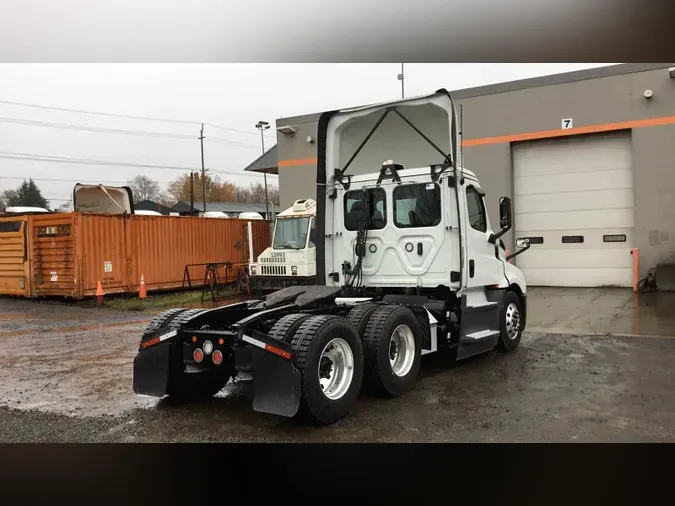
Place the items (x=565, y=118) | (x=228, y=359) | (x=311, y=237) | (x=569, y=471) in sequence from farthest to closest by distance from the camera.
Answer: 1. (x=565, y=118)
2. (x=311, y=237)
3. (x=228, y=359)
4. (x=569, y=471)

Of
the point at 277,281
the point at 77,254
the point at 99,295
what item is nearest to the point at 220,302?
the point at 277,281

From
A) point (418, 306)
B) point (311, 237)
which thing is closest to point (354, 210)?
point (418, 306)

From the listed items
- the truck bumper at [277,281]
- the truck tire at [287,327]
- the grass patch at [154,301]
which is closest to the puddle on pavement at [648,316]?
the truck tire at [287,327]

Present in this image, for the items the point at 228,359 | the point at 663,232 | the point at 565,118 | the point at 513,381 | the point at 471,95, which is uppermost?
the point at 471,95

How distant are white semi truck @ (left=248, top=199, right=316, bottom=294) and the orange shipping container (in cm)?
413

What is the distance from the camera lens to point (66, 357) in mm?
8852

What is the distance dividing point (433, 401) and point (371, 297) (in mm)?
1969

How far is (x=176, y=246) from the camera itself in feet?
64.6

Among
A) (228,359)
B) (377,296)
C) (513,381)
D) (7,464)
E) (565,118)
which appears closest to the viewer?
(7,464)

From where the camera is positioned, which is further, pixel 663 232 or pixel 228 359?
pixel 663 232

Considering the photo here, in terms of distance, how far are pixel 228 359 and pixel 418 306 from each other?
2569mm

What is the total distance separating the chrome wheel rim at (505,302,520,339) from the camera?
841 cm

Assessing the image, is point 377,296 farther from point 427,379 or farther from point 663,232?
point 663,232

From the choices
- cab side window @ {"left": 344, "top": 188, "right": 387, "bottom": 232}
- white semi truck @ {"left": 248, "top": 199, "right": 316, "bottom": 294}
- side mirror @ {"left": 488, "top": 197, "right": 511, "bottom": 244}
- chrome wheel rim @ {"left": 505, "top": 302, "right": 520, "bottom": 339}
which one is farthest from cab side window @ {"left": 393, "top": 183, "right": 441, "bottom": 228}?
white semi truck @ {"left": 248, "top": 199, "right": 316, "bottom": 294}
